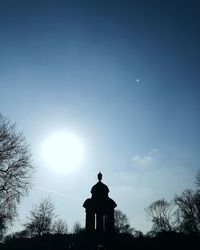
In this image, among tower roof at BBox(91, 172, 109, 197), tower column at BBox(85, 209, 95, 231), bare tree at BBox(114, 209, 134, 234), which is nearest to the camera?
tower column at BBox(85, 209, 95, 231)

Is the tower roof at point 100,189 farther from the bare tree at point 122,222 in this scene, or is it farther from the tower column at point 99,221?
the bare tree at point 122,222

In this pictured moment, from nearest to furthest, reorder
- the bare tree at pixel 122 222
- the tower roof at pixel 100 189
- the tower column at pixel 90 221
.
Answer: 1. the tower column at pixel 90 221
2. the tower roof at pixel 100 189
3. the bare tree at pixel 122 222

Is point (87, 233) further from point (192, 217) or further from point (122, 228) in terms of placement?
point (122, 228)

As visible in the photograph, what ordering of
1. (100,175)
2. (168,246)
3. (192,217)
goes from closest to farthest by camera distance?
(100,175) → (168,246) → (192,217)

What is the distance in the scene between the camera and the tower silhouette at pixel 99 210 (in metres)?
21.8

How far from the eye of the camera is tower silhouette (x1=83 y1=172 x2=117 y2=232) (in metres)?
21.8

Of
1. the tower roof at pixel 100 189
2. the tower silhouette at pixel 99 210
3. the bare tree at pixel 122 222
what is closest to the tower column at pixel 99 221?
the tower silhouette at pixel 99 210

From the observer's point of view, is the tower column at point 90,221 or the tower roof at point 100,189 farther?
the tower roof at point 100,189

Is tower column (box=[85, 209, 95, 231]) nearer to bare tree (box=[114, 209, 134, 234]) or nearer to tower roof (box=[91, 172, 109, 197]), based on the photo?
tower roof (box=[91, 172, 109, 197])

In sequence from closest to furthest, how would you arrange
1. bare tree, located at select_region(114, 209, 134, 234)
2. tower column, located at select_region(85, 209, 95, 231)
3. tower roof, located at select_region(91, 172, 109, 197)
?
tower column, located at select_region(85, 209, 95, 231), tower roof, located at select_region(91, 172, 109, 197), bare tree, located at select_region(114, 209, 134, 234)

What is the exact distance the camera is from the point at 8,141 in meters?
22.8

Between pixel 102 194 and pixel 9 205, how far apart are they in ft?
25.5

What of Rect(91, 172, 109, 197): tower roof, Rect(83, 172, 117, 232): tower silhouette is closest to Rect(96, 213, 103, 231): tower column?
Rect(83, 172, 117, 232): tower silhouette

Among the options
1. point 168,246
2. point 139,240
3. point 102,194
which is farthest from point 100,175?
point 168,246
